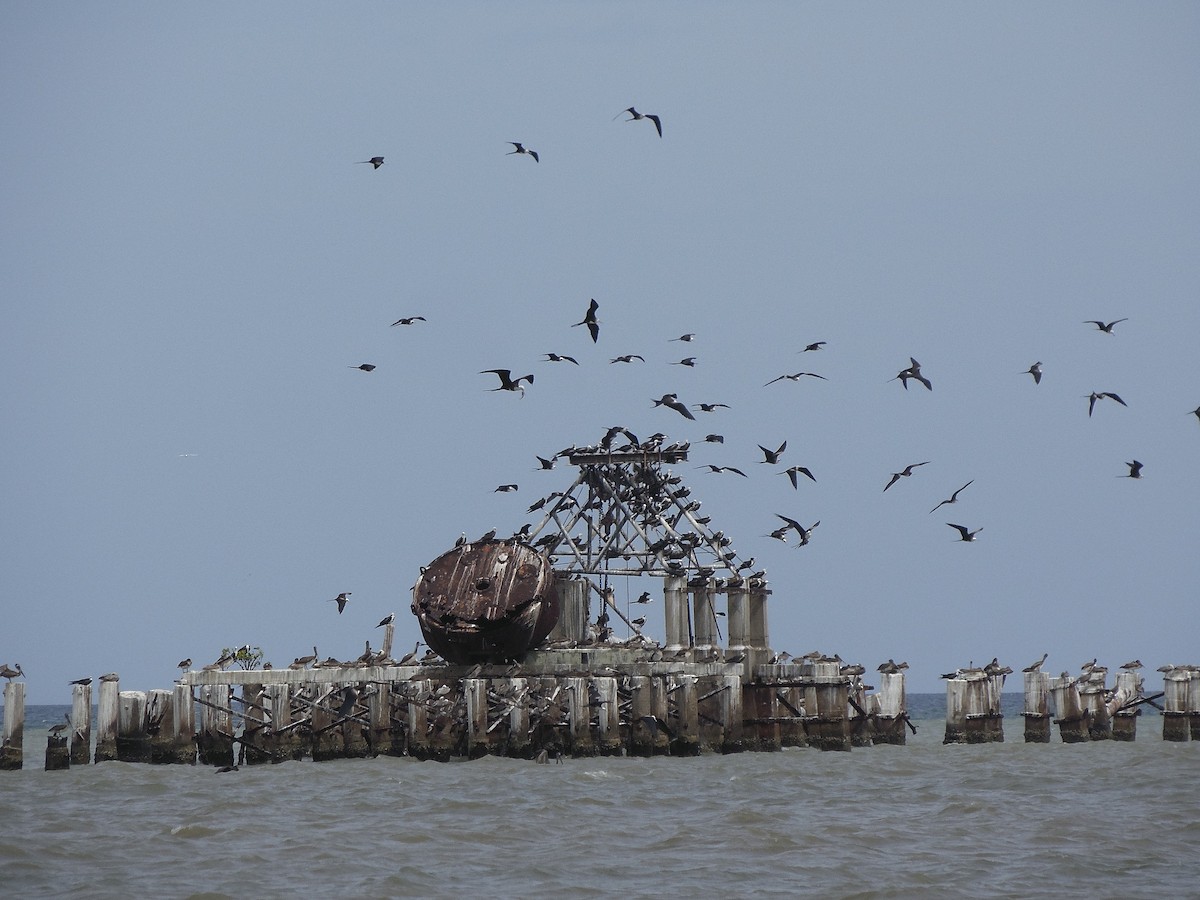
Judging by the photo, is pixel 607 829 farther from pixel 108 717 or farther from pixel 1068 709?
pixel 1068 709

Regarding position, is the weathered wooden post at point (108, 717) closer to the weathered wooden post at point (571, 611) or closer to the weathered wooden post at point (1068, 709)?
the weathered wooden post at point (571, 611)

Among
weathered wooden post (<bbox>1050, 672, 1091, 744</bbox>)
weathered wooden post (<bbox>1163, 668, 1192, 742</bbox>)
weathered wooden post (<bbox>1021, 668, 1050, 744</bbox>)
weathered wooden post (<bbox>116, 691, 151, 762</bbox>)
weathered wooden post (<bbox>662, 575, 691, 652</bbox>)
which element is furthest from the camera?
weathered wooden post (<bbox>1050, 672, 1091, 744</bbox>)

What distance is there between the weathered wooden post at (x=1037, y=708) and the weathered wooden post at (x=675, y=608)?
889 cm

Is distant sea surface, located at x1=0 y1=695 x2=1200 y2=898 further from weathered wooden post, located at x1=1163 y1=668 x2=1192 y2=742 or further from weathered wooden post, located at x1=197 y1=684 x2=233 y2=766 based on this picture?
weathered wooden post, located at x1=1163 y1=668 x2=1192 y2=742

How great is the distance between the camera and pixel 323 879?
74.1ft

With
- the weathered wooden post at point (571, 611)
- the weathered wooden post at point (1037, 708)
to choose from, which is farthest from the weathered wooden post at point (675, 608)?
the weathered wooden post at point (1037, 708)

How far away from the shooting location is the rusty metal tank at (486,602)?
125 ft

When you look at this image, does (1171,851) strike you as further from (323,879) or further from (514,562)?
(514,562)

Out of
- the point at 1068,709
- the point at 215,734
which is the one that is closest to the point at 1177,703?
the point at 1068,709

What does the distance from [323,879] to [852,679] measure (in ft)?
76.6

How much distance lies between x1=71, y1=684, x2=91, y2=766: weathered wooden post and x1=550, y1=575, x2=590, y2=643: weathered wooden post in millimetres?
10723

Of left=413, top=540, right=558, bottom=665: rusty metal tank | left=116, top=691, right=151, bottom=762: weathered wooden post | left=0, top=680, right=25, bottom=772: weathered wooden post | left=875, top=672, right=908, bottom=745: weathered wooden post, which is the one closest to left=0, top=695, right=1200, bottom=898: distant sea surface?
left=116, top=691, right=151, bottom=762: weathered wooden post

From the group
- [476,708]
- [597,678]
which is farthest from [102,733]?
A: [597,678]

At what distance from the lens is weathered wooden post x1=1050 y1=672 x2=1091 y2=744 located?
43.2m
